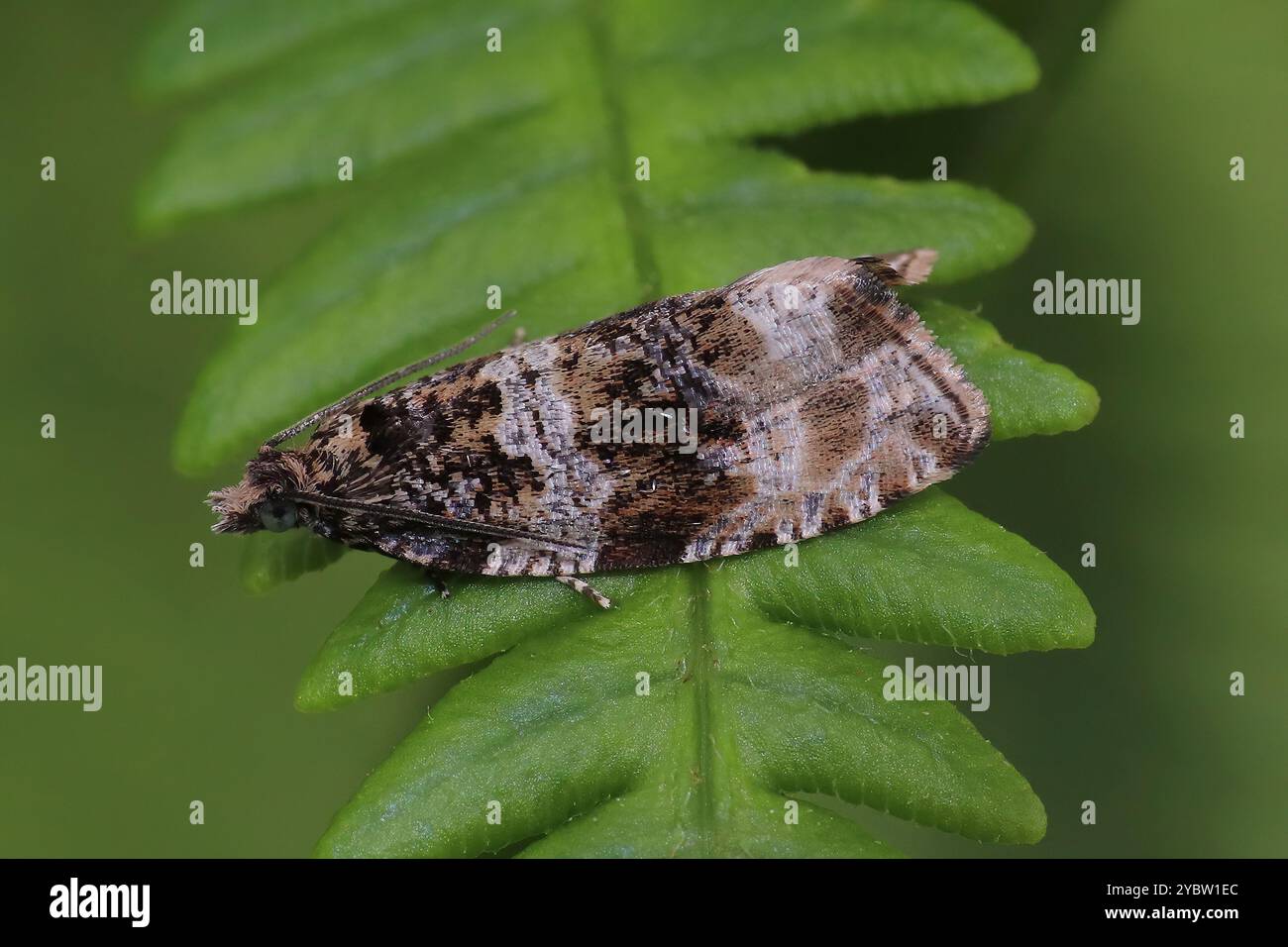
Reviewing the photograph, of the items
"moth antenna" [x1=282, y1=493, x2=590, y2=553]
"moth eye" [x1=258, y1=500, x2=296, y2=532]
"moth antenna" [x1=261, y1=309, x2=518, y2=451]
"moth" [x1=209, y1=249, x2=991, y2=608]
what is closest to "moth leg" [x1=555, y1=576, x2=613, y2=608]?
"moth" [x1=209, y1=249, x2=991, y2=608]

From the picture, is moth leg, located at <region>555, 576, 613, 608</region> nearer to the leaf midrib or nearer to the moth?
the moth

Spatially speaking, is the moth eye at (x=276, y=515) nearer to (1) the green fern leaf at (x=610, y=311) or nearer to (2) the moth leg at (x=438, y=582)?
(1) the green fern leaf at (x=610, y=311)

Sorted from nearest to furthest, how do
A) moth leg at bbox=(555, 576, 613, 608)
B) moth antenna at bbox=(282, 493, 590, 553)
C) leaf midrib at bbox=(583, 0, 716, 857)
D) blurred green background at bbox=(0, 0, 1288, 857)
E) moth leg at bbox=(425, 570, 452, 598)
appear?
leaf midrib at bbox=(583, 0, 716, 857), moth leg at bbox=(555, 576, 613, 608), moth leg at bbox=(425, 570, 452, 598), moth antenna at bbox=(282, 493, 590, 553), blurred green background at bbox=(0, 0, 1288, 857)

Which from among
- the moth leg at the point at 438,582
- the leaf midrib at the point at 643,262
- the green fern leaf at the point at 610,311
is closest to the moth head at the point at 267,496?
the green fern leaf at the point at 610,311

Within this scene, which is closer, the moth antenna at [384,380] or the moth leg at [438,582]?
the moth leg at [438,582]

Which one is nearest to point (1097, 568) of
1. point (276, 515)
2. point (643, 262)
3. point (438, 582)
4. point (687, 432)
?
point (687, 432)

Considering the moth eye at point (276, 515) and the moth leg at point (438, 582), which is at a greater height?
the moth eye at point (276, 515)

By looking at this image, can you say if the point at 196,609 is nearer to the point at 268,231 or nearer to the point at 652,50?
the point at 268,231

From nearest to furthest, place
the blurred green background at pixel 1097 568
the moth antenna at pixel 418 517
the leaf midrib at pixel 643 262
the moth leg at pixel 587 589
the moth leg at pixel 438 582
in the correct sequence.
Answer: the leaf midrib at pixel 643 262 → the moth leg at pixel 587 589 → the moth leg at pixel 438 582 → the moth antenna at pixel 418 517 → the blurred green background at pixel 1097 568
